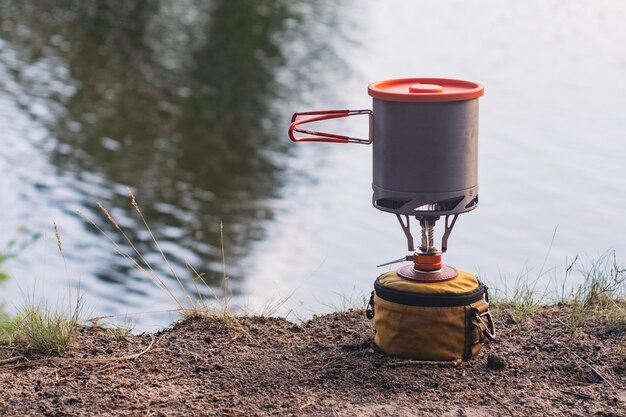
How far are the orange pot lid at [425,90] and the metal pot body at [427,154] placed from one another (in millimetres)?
28

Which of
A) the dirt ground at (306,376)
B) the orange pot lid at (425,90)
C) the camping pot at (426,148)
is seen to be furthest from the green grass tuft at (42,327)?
the orange pot lid at (425,90)

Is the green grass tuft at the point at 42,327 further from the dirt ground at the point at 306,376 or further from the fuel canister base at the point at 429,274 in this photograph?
the fuel canister base at the point at 429,274

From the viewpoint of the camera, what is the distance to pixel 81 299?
16.4 feet

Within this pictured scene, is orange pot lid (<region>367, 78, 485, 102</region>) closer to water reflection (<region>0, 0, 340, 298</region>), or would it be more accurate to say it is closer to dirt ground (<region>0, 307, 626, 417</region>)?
→ dirt ground (<region>0, 307, 626, 417</region>)

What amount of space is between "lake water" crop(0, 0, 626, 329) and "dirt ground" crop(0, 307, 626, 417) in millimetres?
4532

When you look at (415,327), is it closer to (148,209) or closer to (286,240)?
(286,240)

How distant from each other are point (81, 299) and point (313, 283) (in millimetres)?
6523

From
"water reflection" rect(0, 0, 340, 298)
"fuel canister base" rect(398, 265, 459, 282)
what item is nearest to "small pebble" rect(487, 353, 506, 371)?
"fuel canister base" rect(398, 265, 459, 282)

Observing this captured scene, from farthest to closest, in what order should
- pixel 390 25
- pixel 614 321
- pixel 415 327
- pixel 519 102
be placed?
1. pixel 390 25
2. pixel 519 102
3. pixel 614 321
4. pixel 415 327

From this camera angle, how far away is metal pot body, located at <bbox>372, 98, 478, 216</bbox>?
432cm

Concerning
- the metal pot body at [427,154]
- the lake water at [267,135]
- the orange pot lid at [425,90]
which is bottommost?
the lake water at [267,135]

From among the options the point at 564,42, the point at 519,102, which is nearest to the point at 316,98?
the point at 519,102

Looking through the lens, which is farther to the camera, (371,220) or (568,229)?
(371,220)

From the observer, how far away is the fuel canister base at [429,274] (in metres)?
4.58
